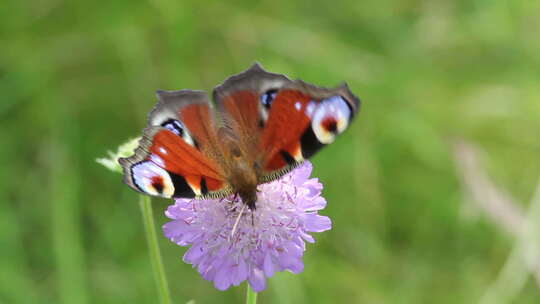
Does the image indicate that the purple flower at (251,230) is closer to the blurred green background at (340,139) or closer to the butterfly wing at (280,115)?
the butterfly wing at (280,115)

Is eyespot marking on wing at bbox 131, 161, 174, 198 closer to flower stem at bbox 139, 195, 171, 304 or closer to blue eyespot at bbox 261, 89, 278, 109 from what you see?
flower stem at bbox 139, 195, 171, 304

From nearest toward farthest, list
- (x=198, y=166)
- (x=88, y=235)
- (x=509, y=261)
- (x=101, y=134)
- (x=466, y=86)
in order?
1. (x=198, y=166)
2. (x=509, y=261)
3. (x=88, y=235)
4. (x=101, y=134)
5. (x=466, y=86)

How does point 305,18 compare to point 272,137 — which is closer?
point 272,137

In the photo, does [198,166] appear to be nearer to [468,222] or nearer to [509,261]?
[509,261]

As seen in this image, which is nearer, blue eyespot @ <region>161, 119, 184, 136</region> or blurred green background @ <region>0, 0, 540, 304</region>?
blue eyespot @ <region>161, 119, 184, 136</region>

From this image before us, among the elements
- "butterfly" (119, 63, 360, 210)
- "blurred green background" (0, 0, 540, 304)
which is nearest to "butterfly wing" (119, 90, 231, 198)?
"butterfly" (119, 63, 360, 210)

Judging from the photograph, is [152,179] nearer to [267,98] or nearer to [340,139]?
[267,98]

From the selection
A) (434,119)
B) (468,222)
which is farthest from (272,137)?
(434,119)
